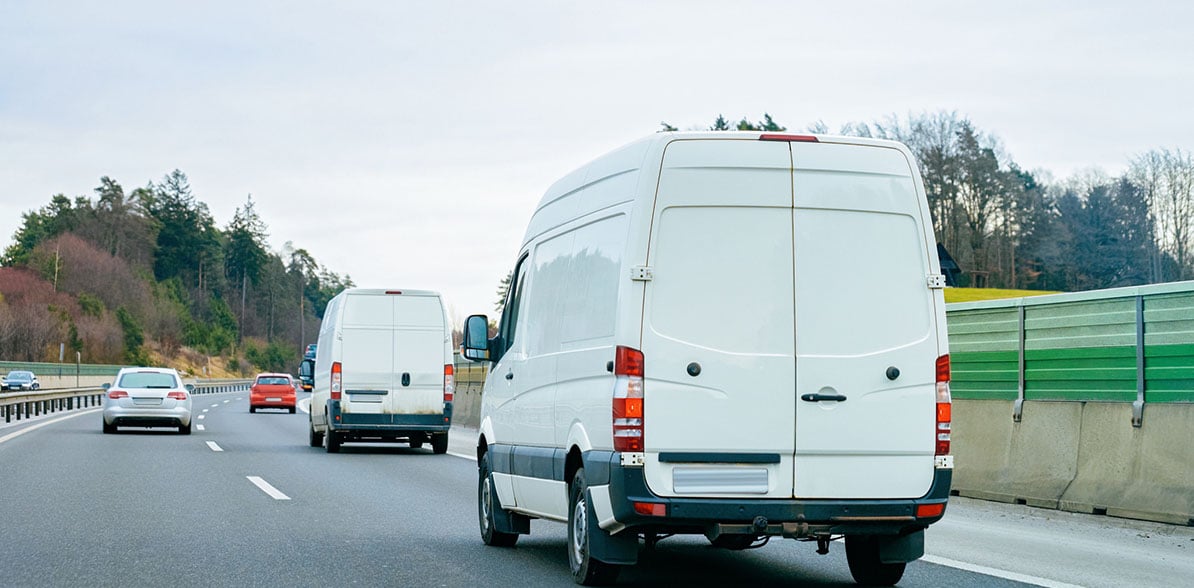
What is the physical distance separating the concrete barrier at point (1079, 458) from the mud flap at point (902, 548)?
409cm

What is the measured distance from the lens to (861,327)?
23.1 feet

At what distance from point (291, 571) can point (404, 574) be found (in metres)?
0.71

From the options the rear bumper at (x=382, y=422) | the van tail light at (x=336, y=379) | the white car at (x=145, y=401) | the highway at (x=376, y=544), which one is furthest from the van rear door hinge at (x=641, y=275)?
the white car at (x=145, y=401)

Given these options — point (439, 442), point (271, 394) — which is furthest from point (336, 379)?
point (271, 394)

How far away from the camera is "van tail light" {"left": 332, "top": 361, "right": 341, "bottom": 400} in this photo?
21.1 m

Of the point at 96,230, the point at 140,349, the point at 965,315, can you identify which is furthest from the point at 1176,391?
the point at 96,230

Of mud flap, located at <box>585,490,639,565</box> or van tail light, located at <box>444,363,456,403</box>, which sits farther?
van tail light, located at <box>444,363,456,403</box>

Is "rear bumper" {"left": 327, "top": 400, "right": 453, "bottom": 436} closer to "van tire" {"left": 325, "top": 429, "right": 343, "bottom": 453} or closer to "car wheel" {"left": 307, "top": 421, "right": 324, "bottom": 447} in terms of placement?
"van tire" {"left": 325, "top": 429, "right": 343, "bottom": 453}

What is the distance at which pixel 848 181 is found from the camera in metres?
7.22

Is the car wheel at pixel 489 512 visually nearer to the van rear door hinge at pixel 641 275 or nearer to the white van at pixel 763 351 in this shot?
the white van at pixel 763 351

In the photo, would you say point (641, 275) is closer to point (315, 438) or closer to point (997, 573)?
point (997, 573)

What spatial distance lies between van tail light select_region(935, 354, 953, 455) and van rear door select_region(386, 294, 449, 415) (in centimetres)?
1478

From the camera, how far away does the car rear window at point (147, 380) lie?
85.8ft

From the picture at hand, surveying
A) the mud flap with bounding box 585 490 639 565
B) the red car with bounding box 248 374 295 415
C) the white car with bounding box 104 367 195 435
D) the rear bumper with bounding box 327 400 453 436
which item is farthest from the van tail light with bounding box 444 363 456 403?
the red car with bounding box 248 374 295 415
